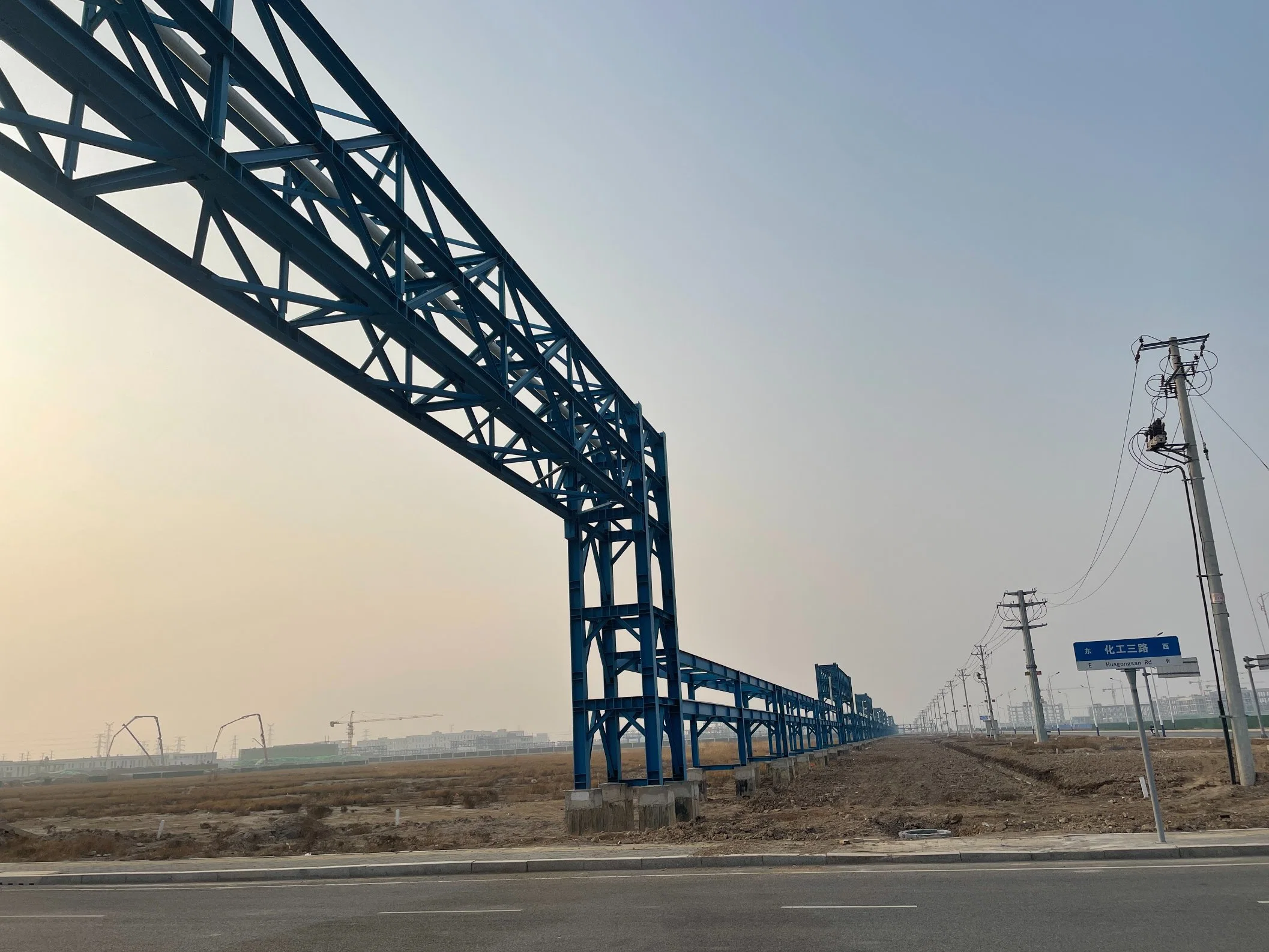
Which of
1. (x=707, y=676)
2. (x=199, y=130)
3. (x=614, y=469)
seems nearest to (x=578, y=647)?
(x=614, y=469)

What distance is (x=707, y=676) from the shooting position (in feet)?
103

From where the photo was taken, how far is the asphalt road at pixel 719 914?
A: 880cm

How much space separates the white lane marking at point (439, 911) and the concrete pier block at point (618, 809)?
1141cm

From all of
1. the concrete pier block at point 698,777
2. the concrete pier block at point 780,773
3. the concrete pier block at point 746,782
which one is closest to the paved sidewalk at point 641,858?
the concrete pier block at point 698,777

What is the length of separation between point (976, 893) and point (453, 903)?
7435 millimetres

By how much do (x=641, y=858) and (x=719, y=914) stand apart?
529cm

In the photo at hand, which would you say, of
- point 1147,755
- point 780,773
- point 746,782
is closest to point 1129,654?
point 1147,755

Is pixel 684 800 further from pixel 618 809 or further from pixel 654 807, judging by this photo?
pixel 618 809

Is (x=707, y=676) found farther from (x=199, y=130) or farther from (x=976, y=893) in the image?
(x=199, y=130)

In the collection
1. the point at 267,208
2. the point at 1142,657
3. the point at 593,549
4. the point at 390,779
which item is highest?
the point at 267,208

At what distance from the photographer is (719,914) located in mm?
10586

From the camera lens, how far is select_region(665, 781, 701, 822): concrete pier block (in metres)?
24.4

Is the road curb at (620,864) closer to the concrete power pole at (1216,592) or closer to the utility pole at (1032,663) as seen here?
the concrete power pole at (1216,592)

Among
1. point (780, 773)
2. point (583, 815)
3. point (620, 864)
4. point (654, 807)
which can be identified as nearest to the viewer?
point (620, 864)
